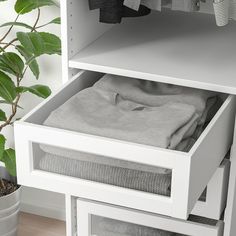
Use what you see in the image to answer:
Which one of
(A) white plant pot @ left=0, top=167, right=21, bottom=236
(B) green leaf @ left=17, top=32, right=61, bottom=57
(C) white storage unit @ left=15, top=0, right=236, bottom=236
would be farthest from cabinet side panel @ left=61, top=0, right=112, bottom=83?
(A) white plant pot @ left=0, top=167, right=21, bottom=236

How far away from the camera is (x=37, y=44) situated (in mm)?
2096

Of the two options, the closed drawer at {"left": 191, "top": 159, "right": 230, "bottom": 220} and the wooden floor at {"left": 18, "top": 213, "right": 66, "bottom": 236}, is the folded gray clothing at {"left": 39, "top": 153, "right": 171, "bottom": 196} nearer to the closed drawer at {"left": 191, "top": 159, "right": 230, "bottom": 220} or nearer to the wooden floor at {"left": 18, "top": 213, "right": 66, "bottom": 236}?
the closed drawer at {"left": 191, "top": 159, "right": 230, "bottom": 220}

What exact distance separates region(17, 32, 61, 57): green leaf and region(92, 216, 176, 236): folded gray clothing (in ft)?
1.84

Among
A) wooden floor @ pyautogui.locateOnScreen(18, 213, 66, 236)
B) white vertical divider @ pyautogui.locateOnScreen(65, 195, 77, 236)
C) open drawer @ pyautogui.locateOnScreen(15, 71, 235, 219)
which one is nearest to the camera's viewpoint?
open drawer @ pyautogui.locateOnScreen(15, 71, 235, 219)

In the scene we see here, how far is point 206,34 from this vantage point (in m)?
1.99

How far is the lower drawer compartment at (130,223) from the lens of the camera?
1758mm

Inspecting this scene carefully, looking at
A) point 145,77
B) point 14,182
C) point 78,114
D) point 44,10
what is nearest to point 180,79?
point 145,77

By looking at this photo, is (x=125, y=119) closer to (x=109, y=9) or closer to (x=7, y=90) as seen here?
(x=109, y=9)

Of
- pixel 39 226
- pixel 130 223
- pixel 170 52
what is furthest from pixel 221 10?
pixel 39 226

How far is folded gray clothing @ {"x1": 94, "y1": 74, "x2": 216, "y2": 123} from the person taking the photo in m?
1.70

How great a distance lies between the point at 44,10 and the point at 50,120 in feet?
3.06

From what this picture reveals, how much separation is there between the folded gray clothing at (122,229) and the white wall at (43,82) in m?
0.77

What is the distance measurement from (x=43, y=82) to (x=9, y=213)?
498 millimetres

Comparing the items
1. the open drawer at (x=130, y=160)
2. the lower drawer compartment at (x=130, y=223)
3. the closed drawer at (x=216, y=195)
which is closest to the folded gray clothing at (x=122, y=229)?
the lower drawer compartment at (x=130, y=223)
